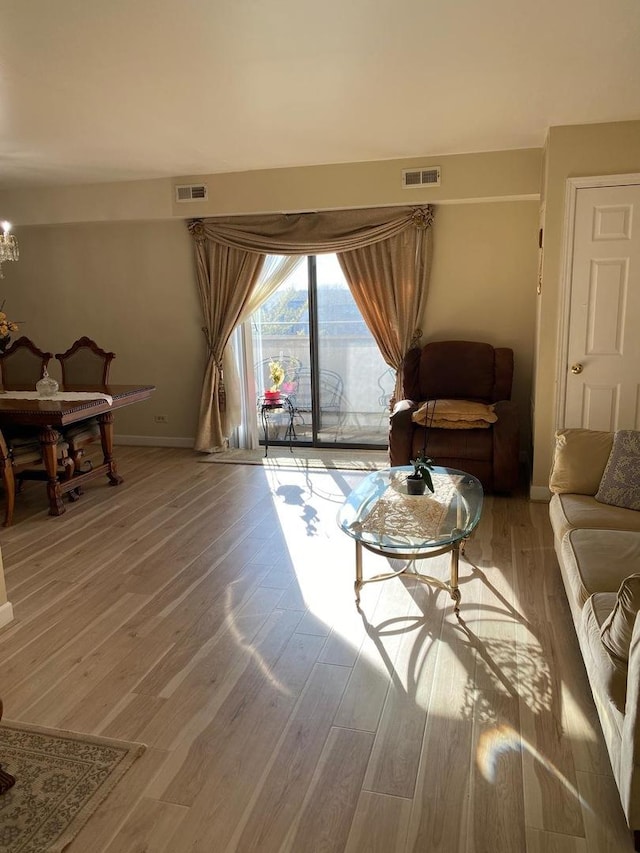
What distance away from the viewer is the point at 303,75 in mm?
2891

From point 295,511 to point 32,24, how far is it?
3.02 metres

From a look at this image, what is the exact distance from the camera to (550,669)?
7.99 feet

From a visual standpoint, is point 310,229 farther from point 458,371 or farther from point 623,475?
point 623,475

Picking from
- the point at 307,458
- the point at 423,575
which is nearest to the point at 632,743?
the point at 423,575

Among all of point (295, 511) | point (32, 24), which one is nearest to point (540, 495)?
point (295, 511)

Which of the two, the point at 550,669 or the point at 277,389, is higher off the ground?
the point at 277,389

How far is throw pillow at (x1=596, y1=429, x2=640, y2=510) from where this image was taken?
9.87 ft

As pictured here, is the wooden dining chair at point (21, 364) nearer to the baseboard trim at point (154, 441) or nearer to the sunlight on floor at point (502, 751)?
the baseboard trim at point (154, 441)

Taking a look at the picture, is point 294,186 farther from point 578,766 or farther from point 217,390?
point 578,766

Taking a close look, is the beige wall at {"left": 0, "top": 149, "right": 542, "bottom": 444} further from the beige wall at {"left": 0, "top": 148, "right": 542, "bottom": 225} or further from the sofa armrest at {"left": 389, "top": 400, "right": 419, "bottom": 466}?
Answer: the sofa armrest at {"left": 389, "top": 400, "right": 419, "bottom": 466}

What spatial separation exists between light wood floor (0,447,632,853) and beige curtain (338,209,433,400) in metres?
1.88

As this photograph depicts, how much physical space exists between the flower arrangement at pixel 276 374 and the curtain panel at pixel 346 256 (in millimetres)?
480

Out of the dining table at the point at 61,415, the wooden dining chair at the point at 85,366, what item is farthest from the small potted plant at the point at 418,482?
the wooden dining chair at the point at 85,366

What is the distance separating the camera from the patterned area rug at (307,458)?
5.39 meters
